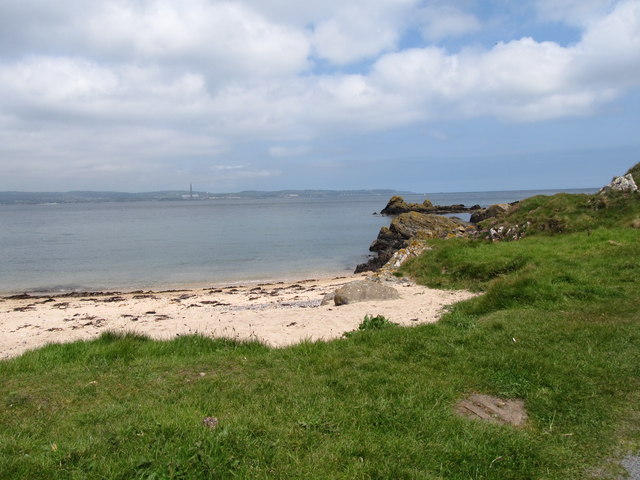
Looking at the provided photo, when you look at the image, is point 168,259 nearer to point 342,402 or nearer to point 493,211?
point 493,211

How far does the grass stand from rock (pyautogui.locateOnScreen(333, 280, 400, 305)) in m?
3.69

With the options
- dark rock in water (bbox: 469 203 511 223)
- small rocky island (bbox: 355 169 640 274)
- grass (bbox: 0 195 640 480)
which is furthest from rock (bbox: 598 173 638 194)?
dark rock in water (bbox: 469 203 511 223)

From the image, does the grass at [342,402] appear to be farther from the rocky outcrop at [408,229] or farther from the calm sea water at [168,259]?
the rocky outcrop at [408,229]

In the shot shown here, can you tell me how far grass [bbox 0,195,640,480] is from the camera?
447cm

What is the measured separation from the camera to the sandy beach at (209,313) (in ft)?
36.7

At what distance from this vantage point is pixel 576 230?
65.3 ft

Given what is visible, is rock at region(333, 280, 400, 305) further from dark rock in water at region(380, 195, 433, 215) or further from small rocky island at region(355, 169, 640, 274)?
dark rock in water at region(380, 195, 433, 215)

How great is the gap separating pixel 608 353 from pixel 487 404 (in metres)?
2.74

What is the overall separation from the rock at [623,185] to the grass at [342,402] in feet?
45.7

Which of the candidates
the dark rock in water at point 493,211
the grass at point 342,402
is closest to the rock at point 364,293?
the grass at point 342,402

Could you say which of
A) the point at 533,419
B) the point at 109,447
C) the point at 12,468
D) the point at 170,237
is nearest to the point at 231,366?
the point at 109,447

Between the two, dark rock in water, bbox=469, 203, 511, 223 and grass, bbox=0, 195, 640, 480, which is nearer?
grass, bbox=0, 195, 640, 480

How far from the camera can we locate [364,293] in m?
14.1

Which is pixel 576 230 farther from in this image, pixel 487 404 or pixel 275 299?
pixel 487 404
